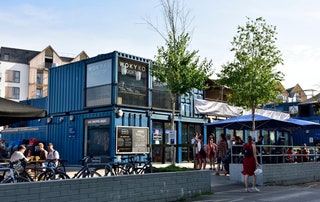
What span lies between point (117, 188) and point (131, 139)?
37.6 feet

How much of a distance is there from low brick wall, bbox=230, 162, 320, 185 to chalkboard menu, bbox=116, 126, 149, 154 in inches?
271

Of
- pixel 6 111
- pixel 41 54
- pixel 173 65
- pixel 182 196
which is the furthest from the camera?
pixel 41 54

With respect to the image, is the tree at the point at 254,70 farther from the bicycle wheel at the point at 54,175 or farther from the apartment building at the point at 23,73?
the apartment building at the point at 23,73

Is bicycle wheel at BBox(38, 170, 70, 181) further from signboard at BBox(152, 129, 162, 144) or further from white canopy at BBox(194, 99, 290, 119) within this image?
white canopy at BBox(194, 99, 290, 119)

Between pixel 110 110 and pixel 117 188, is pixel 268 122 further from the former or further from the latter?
pixel 117 188

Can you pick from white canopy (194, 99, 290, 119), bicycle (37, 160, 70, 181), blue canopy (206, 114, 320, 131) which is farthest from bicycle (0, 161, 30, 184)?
white canopy (194, 99, 290, 119)

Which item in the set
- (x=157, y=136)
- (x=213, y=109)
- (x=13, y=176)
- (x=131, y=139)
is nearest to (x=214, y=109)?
(x=213, y=109)

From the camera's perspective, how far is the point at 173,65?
1420cm

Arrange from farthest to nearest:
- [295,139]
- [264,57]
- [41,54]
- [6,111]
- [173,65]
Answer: [41,54] → [295,139] → [264,57] → [173,65] → [6,111]

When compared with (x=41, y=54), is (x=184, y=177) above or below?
below

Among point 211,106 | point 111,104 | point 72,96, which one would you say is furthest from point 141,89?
point 211,106

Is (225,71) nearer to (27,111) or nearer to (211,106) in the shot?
(211,106)

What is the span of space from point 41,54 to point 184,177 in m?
58.2

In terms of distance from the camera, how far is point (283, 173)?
1422cm
